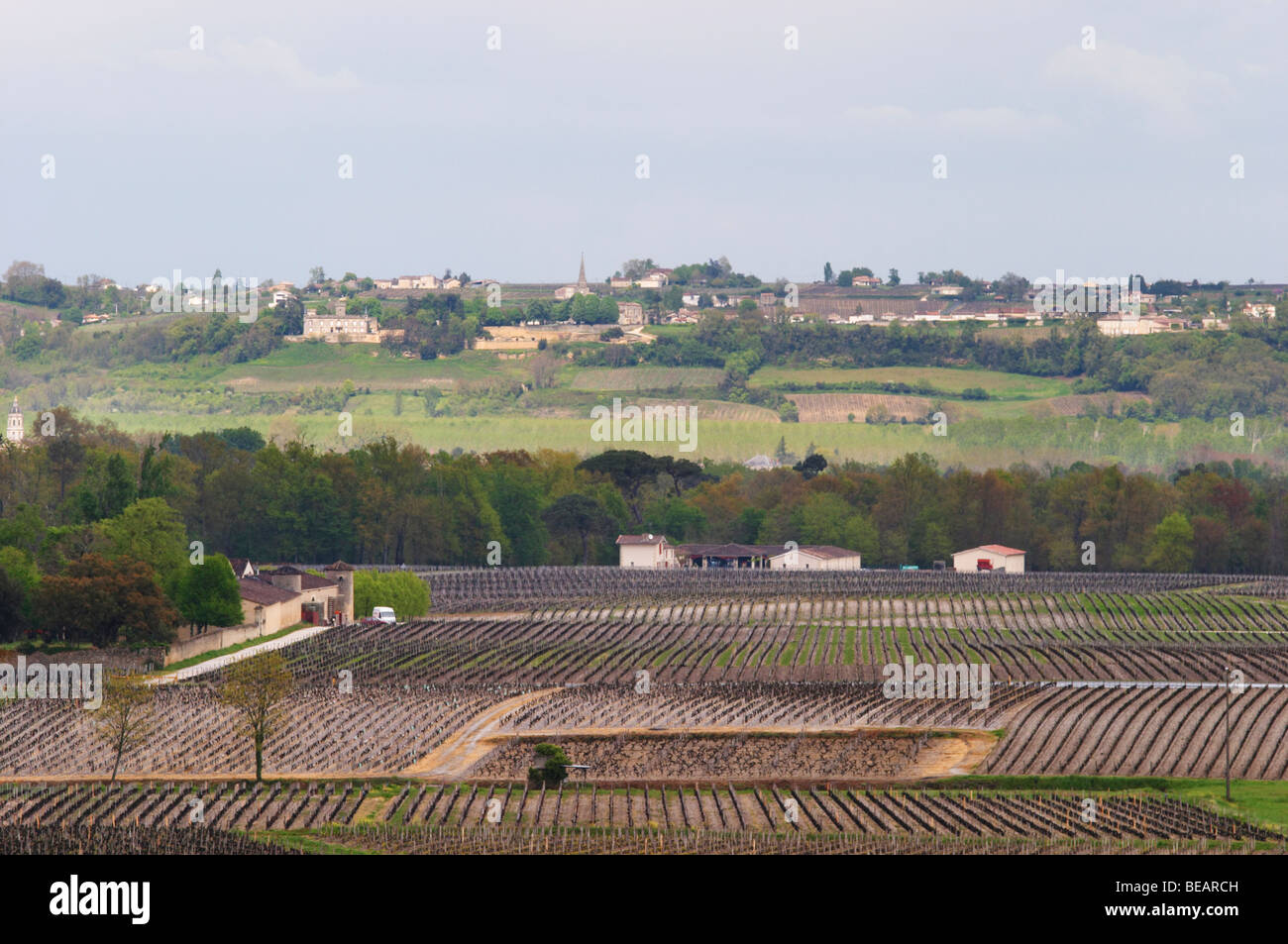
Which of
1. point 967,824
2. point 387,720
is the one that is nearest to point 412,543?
point 387,720

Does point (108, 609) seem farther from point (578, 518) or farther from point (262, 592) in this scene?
point (578, 518)

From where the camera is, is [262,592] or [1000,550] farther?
[1000,550]

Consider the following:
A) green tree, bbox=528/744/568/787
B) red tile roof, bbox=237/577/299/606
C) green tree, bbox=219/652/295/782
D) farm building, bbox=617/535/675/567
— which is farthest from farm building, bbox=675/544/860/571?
green tree, bbox=528/744/568/787

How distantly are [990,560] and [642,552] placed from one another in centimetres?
2607

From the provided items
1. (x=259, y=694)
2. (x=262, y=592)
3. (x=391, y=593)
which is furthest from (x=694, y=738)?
(x=391, y=593)

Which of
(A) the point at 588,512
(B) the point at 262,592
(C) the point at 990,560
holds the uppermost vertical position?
(B) the point at 262,592

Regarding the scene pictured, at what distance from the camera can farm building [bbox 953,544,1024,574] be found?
446 feet

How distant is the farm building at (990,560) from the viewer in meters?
136

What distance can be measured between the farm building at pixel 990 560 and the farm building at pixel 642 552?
2214 centimetres

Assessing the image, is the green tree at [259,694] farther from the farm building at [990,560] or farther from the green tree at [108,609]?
the farm building at [990,560]

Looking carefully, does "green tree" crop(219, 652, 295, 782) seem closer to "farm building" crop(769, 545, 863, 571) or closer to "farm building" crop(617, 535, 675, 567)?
"farm building" crop(617, 535, 675, 567)

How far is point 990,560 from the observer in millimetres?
136250
